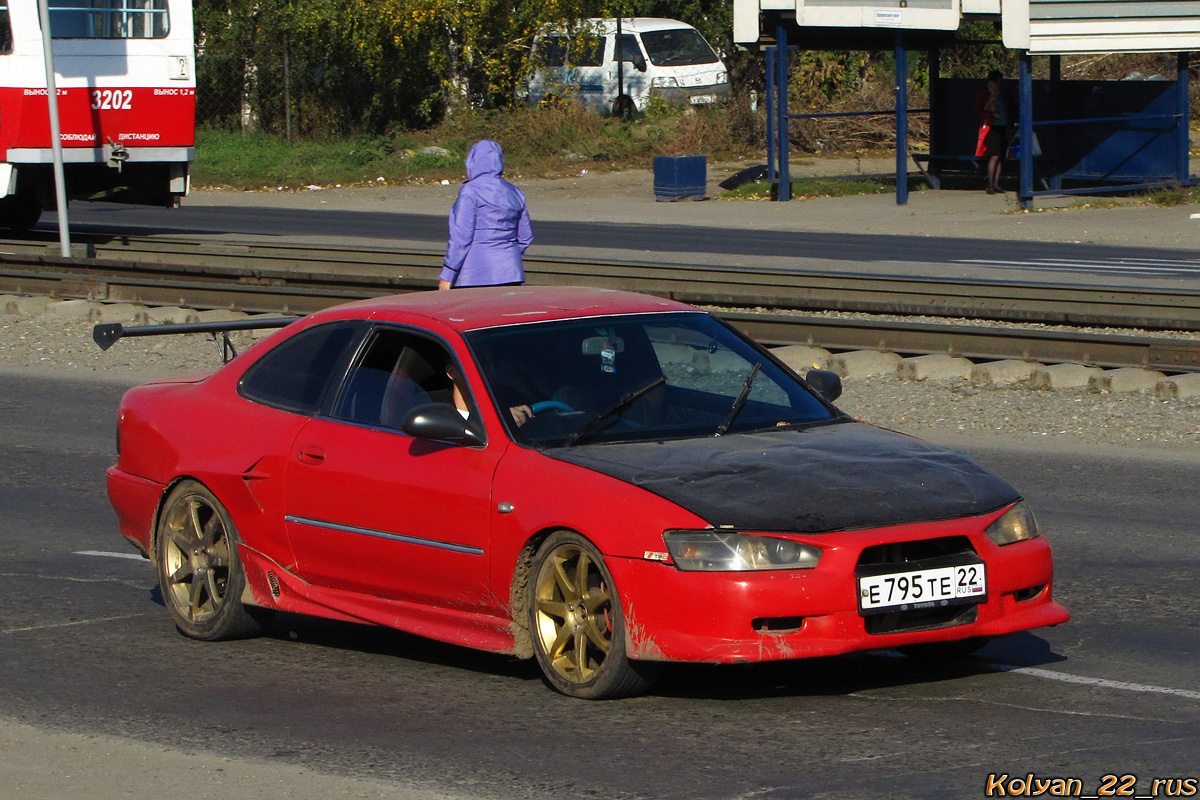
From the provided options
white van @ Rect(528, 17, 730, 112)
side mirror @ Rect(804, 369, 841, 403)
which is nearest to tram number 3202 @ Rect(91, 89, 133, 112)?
side mirror @ Rect(804, 369, 841, 403)

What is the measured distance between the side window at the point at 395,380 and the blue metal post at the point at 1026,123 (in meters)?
22.1

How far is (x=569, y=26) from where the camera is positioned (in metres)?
38.8

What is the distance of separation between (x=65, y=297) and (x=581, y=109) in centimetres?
2271

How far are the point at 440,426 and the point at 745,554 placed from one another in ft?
3.80

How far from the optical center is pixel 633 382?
6031mm

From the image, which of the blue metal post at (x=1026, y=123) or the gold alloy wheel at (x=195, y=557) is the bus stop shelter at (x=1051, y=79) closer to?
the blue metal post at (x=1026, y=123)

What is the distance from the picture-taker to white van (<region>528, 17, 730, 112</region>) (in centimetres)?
3956

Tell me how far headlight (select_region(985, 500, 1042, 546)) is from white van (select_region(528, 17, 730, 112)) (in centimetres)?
3469

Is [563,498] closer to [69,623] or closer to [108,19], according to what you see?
[69,623]

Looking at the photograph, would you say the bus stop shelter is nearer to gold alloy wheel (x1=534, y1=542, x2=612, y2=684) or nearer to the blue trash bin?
the blue trash bin

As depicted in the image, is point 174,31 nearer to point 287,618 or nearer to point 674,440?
point 287,618

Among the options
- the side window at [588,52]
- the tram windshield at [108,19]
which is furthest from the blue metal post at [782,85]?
the tram windshield at [108,19]

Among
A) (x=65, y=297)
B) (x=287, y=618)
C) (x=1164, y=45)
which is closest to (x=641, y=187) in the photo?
(x=1164, y=45)

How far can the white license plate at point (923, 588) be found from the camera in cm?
512
